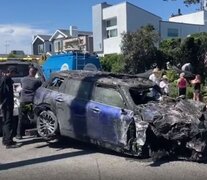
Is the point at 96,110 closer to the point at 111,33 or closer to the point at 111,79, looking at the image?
the point at 111,79

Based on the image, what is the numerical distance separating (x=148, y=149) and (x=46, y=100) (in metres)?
2.83

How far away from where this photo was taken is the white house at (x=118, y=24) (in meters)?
49.0

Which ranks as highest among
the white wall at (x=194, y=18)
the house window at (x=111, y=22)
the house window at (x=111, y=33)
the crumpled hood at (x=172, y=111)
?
the white wall at (x=194, y=18)

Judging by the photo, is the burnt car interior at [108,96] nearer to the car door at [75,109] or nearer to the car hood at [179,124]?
the car door at [75,109]

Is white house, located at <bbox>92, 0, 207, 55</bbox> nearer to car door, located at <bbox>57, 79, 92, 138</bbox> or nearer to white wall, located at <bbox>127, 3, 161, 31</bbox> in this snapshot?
white wall, located at <bbox>127, 3, 161, 31</bbox>

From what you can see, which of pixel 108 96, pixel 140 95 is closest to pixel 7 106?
pixel 108 96

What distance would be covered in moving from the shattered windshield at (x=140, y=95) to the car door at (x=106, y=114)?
0.28 metres

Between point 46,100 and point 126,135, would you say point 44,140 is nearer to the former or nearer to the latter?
point 46,100

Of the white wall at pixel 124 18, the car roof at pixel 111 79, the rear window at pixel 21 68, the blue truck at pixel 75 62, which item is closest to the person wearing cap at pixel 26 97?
the car roof at pixel 111 79

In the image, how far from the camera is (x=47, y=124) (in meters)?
10.6

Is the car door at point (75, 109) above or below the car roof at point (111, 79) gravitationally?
below

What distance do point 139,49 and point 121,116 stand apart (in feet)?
79.2

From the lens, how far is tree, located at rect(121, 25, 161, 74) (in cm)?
3322

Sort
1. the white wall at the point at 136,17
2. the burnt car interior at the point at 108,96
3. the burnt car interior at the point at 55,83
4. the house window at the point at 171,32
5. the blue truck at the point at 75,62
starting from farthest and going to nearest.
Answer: the house window at the point at 171,32 → the white wall at the point at 136,17 → the blue truck at the point at 75,62 → the burnt car interior at the point at 55,83 → the burnt car interior at the point at 108,96
